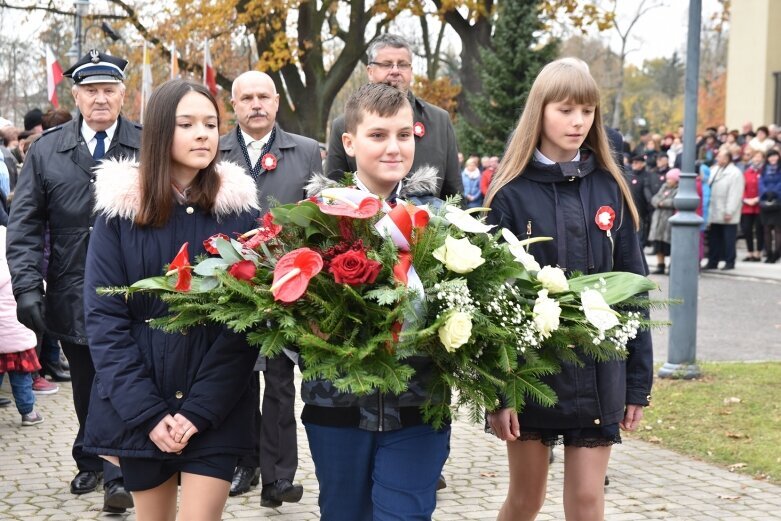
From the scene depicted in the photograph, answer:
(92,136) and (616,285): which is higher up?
(92,136)

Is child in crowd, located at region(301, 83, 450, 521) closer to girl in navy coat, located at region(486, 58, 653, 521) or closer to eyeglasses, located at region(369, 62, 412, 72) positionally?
girl in navy coat, located at region(486, 58, 653, 521)

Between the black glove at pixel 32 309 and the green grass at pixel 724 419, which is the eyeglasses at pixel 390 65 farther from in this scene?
the green grass at pixel 724 419

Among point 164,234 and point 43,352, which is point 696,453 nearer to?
point 164,234

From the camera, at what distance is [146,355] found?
152 inches

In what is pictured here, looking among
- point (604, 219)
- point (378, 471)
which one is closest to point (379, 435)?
point (378, 471)

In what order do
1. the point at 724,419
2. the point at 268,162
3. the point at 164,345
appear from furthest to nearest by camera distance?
the point at 724,419
the point at 268,162
the point at 164,345

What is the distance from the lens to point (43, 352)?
10.2m

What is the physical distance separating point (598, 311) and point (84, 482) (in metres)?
4.04

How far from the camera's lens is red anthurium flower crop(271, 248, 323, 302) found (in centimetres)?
315

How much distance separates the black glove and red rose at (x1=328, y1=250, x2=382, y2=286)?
3251 millimetres

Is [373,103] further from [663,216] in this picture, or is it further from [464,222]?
[663,216]

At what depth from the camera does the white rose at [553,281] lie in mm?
3441

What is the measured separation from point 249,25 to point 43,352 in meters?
18.2

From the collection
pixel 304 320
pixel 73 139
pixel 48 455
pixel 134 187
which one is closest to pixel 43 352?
pixel 48 455
